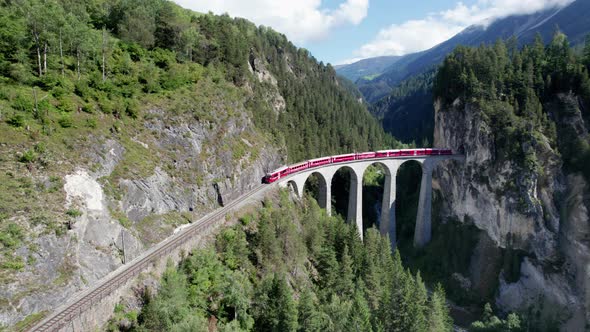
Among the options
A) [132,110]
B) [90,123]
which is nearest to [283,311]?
[90,123]

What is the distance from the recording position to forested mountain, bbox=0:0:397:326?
24.9 metres

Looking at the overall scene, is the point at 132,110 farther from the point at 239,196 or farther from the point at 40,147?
the point at 239,196

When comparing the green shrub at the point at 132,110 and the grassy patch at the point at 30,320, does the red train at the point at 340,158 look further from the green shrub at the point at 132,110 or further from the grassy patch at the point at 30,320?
the grassy patch at the point at 30,320

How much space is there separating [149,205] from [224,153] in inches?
613

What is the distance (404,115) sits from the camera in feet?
614

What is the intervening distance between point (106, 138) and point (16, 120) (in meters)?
7.04

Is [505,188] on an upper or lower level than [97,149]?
lower

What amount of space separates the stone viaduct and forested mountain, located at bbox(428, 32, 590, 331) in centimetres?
385

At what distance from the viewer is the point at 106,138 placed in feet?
112

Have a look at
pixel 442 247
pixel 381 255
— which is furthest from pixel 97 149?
pixel 442 247

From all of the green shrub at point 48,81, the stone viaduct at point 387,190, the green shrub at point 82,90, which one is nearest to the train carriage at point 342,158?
the stone viaduct at point 387,190

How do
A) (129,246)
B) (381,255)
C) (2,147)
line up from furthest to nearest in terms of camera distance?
(381,255) < (129,246) < (2,147)

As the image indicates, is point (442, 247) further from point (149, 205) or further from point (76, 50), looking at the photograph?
point (76, 50)

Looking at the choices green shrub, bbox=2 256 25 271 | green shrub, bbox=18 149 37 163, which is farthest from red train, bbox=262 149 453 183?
green shrub, bbox=2 256 25 271
